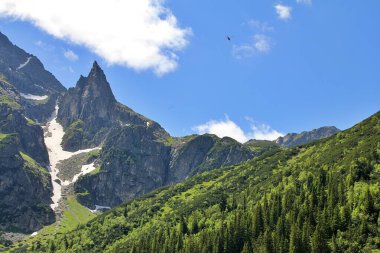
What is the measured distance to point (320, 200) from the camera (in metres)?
183

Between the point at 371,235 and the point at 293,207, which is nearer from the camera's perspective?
the point at 371,235

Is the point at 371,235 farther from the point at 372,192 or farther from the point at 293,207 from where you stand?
the point at 293,207

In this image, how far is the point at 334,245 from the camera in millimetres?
149500

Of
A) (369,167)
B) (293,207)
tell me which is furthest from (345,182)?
(293,207)

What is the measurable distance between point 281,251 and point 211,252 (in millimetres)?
35547

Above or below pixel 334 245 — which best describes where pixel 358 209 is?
above

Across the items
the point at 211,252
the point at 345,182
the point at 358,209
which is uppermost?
the point at 345,182

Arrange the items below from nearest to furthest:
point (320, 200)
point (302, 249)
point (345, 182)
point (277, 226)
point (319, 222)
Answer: point (302, 249) < point (319, 222) < point (277, 226) < point (320, 200) < point (345, 182)

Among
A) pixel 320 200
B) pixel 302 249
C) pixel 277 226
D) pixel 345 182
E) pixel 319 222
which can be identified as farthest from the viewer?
pixel 345 182

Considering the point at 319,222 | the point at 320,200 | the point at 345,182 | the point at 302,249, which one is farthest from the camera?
the point at 345,182

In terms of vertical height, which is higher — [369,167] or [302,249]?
[369,167]

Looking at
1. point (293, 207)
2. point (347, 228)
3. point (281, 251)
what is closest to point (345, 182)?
point (293, 207)

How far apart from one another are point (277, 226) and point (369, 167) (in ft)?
183

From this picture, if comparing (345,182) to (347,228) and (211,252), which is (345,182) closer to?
(347,228)
